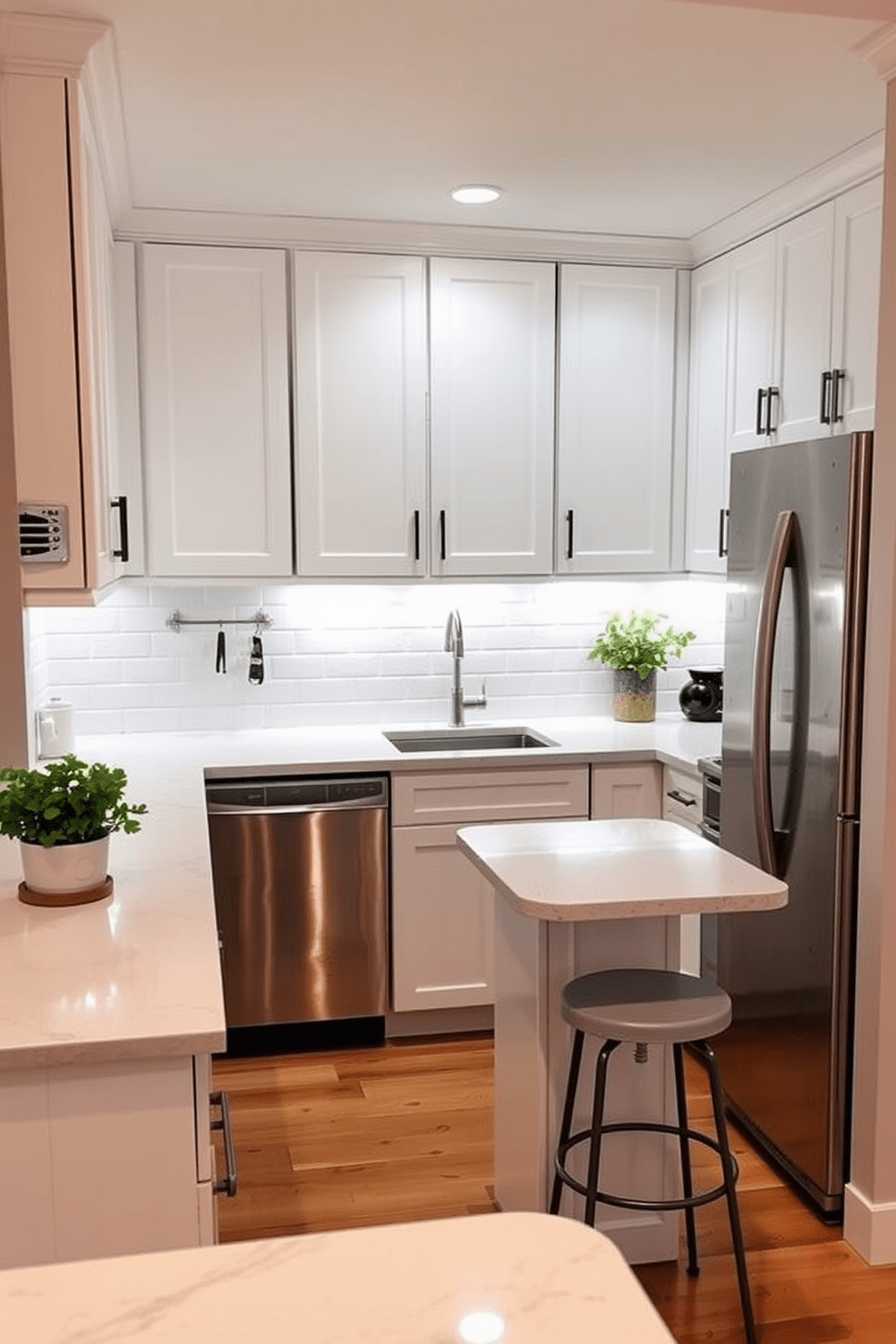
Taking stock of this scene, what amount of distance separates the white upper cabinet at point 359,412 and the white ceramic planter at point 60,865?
192 centimetres

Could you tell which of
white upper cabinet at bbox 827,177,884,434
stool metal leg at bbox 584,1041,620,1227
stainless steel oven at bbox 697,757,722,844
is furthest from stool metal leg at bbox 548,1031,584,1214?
white upper cabinet at bbox 827,177,884,434

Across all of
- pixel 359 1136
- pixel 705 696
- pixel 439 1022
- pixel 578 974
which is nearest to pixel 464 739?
pixel 705 696

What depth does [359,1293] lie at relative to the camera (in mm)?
943

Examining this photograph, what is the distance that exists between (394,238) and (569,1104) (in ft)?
8.82

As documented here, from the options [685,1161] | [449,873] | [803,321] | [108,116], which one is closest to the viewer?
[685,1161]

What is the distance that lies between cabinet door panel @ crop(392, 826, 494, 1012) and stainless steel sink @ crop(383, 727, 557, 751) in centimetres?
52

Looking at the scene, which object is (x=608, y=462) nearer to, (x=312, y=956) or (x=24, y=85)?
(x=312, y=956)

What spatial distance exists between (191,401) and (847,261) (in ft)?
6.37

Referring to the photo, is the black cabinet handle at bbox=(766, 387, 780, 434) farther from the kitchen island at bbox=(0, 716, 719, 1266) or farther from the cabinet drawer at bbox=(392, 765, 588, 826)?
the kitchen island at bbox=(0, 716, 719, 1266)

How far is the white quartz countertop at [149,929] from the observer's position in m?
1.62

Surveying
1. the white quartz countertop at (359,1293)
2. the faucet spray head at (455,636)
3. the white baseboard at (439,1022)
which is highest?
the faucet spray head at (455,636)

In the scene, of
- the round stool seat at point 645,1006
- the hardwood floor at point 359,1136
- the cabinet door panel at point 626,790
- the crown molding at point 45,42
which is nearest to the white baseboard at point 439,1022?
the hardwood floor at point 359,1136

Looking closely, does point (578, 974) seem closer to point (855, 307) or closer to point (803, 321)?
point (855, 307)

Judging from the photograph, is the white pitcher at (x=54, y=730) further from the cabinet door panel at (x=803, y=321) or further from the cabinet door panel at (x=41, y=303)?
the cabinet door panel at (x=803, y=321)
